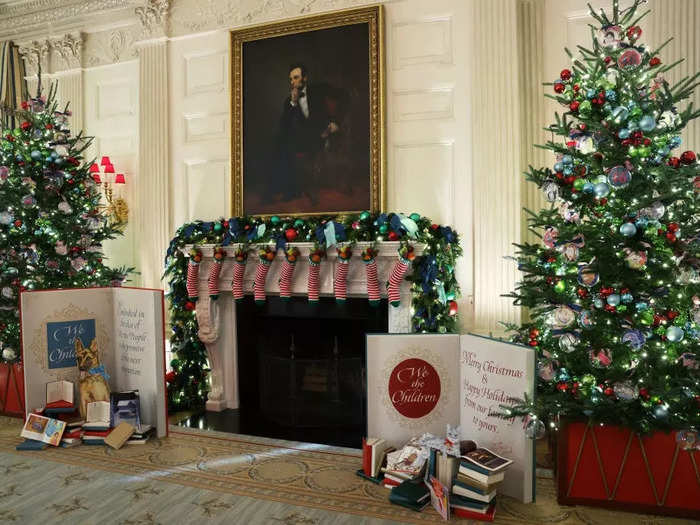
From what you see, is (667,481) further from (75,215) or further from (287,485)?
(75,215)

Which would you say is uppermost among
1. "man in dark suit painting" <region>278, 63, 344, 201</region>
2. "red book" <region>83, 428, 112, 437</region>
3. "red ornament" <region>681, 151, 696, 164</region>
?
"man in dark suit painting" <region>278, 63, 344, 201</region>

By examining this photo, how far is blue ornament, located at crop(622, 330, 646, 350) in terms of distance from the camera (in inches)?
101

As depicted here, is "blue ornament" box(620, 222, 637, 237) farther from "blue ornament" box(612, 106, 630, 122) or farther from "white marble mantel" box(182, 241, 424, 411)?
"white marble mantel" box(182, 241, 424, 411)

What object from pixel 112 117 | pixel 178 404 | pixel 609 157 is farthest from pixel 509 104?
pixel 112 117

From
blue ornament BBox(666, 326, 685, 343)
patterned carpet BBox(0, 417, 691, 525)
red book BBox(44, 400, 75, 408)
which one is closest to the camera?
blue ornament BBox(666, 326, 685, 343)

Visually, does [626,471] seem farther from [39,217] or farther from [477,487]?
[39,217]

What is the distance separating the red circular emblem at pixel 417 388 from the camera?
3.39 meters

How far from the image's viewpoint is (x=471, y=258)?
4.52 meters

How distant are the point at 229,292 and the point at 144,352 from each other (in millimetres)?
1104

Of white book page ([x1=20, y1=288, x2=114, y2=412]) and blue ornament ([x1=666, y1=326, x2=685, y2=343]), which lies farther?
white book page ([x1=20, y1=288, x2=114, y2=412])

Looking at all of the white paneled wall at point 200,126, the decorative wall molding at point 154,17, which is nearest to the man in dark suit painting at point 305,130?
the white paneled wall at point 200,126

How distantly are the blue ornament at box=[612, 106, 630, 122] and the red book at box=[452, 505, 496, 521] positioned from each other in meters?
2.11

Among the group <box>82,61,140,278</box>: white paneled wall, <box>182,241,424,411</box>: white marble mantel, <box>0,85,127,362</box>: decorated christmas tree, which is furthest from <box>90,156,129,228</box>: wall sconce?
<box>182,241,424,411</box>: white marble mantel

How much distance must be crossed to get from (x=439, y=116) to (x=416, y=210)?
84 cm
